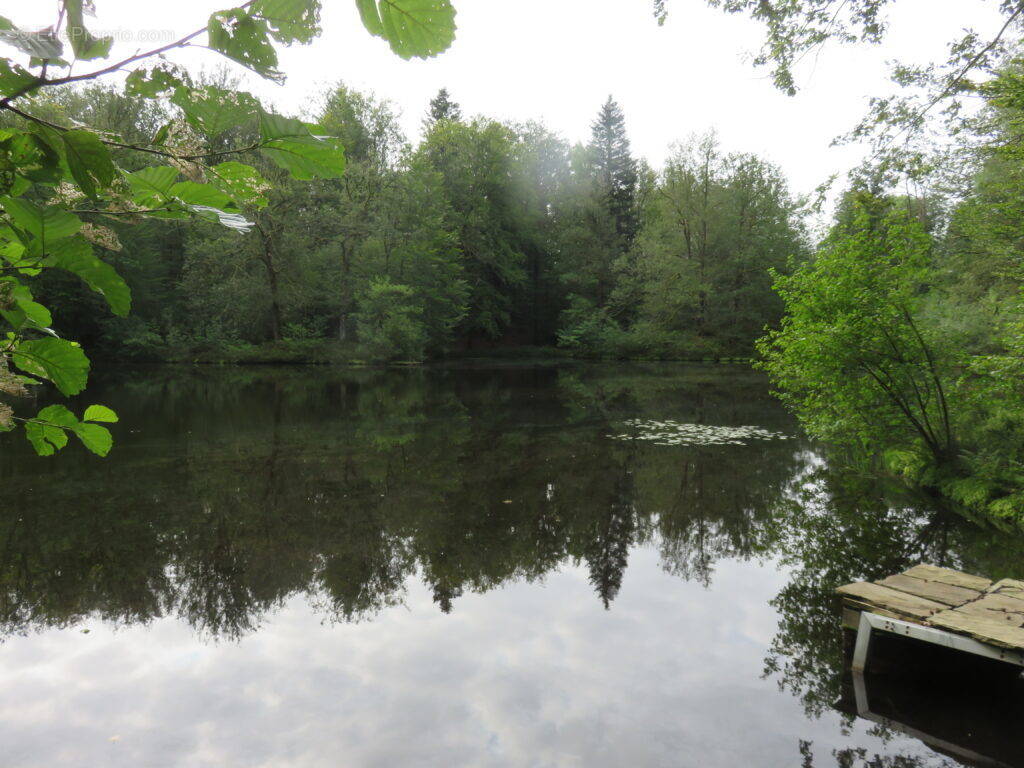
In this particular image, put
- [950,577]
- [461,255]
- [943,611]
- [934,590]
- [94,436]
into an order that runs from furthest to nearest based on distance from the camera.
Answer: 1. [461,255]
2. [950,577]
3. [934,590]
4. [943,611]
5. [94,436]

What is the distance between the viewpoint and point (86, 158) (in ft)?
2.38

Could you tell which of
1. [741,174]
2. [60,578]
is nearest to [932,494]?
[60,578]

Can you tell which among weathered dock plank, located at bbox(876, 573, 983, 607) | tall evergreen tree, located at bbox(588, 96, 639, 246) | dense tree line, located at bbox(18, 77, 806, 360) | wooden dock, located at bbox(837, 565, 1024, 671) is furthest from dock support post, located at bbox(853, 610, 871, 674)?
tall evergreen tree, located at bbox(588, 96, 639, 246)

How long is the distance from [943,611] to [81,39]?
567 centimetres

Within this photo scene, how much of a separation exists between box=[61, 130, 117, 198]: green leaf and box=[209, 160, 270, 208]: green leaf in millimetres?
162

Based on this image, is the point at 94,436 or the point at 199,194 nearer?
the point at 199,194

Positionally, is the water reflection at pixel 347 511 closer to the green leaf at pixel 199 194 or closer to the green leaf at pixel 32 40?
the green leaf at pixel 199 194

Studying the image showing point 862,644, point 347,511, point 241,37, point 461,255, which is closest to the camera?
point 241,37

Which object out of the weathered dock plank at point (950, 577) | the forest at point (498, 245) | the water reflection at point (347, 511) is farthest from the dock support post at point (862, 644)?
the forest at point (498, 245)

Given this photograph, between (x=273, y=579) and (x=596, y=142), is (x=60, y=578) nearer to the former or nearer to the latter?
(x=273, y=579)

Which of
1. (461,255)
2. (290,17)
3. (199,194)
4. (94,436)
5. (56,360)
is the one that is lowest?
(94,436)

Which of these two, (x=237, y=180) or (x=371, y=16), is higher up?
(x=371, y=16)

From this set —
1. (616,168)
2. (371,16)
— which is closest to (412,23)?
(371,16)

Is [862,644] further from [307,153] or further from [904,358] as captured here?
[904,358]
